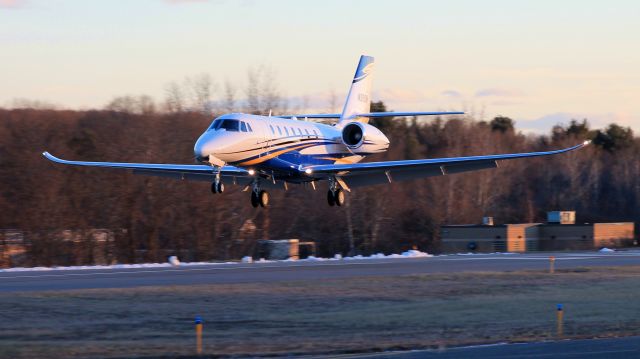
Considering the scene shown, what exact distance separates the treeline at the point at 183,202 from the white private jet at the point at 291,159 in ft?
89.0

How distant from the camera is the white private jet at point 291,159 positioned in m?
27.4

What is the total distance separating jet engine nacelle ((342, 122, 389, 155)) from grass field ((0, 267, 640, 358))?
458 centimetres

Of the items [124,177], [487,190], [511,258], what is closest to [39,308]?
[511,258]

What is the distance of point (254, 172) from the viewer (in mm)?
29781

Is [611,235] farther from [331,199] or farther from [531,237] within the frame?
[331,199]

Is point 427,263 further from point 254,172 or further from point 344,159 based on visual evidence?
point 254,172

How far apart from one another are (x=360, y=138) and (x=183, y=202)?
101 ft

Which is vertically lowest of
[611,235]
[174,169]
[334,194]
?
[611,235]

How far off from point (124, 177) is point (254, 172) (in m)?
32.8

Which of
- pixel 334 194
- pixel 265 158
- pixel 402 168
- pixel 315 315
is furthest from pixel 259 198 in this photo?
pixel 315 315

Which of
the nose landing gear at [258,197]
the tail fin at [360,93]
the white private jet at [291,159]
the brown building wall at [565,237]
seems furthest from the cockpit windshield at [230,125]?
the brown building wall at [565,237]

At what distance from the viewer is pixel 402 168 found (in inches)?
1265

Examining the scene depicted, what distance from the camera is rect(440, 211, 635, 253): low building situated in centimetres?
6131

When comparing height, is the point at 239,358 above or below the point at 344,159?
below
